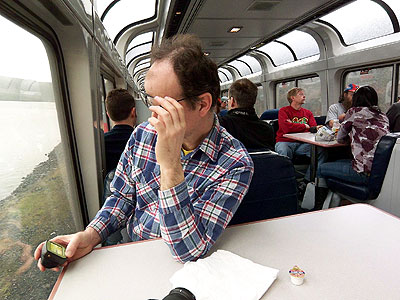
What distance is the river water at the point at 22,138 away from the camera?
4.38ft

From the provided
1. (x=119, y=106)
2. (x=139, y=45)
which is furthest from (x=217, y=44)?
(x=119, y=106)

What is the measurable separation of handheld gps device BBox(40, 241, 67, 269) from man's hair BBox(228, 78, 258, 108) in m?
2.60

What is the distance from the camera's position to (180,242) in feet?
3.05

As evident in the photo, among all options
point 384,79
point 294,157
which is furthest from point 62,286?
point 384,79

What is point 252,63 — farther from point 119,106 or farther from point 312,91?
point 119,106

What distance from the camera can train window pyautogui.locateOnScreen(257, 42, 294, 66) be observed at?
838 centimetres

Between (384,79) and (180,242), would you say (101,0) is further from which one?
(384,79)

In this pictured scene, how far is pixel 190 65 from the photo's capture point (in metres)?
1.07

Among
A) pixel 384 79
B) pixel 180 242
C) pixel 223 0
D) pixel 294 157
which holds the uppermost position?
pixel 223 0

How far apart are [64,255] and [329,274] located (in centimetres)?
93

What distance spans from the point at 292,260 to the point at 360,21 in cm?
628

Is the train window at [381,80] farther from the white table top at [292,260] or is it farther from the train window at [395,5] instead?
the white table top at [292,260]

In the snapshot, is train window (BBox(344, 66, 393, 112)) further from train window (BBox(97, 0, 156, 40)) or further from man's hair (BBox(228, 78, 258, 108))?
train window (BBox(97, 0, 156, 40))

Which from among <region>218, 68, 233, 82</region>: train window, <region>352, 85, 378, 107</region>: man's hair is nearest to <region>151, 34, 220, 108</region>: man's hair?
<region>352, 85, 378, 107</region>: man's hair
